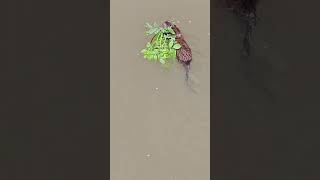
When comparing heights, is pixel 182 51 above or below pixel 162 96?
above

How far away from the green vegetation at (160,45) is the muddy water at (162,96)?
0.04m

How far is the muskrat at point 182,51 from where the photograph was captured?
3.14 metres

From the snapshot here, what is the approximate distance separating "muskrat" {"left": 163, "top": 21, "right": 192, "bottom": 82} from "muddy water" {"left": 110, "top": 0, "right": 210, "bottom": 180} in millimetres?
29

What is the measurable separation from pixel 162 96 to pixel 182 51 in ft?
0.93

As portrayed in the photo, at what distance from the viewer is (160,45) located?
3.14 m

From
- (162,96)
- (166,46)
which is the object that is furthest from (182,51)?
(162,96)
